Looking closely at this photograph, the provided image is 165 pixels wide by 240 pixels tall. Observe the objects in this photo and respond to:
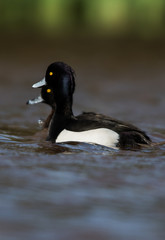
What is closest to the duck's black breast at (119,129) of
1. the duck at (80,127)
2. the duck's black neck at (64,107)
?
the duck at (80,127)

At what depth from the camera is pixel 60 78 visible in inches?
292

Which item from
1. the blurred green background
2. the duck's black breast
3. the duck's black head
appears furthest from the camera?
the blurred green background

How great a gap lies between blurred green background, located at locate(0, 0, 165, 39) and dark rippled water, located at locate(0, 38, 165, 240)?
9.51 feet

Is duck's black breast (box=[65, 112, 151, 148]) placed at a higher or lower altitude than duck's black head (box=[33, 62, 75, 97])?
lower

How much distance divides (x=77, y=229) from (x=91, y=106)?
6.65 m

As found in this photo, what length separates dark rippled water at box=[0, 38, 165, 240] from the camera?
4.00 meters

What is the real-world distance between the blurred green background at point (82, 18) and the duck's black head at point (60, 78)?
646cm

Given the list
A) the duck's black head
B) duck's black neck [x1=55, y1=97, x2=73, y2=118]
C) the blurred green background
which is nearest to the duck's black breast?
duck's black neck [x1=55, y1=97, x2=73, y2=118]

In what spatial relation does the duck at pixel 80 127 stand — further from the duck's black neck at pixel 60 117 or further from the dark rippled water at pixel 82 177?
the dark rippled water at pixel 82 177

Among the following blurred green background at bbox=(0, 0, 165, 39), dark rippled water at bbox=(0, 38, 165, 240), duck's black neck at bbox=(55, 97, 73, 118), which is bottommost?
dark rippled water at bbox=(0, 38, 165, 240)

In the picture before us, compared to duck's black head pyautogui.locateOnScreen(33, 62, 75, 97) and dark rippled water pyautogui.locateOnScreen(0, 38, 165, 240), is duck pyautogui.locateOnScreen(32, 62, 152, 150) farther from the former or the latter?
dark rippled water pyautogui.locateOnScreen(0, 38, 165, 240)

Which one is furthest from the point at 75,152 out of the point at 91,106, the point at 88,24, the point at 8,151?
the point at 88,24

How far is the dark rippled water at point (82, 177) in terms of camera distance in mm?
4000

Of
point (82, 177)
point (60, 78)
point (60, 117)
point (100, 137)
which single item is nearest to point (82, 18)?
point (60, 78)
